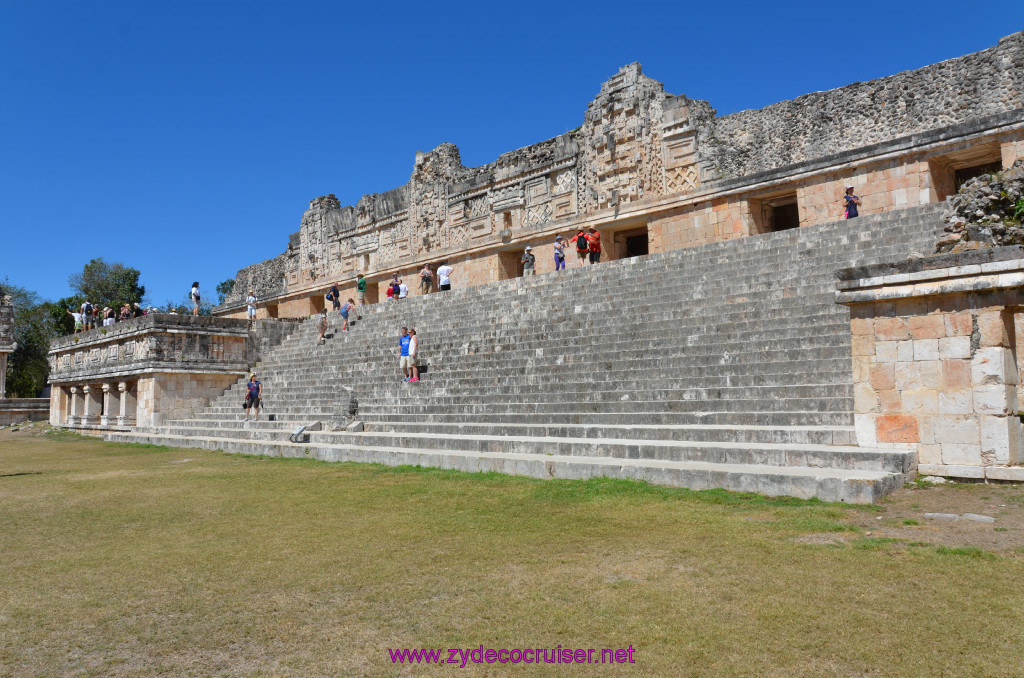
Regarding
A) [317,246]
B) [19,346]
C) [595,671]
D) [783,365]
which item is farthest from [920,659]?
[19,346]

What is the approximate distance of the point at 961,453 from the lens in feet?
18.3

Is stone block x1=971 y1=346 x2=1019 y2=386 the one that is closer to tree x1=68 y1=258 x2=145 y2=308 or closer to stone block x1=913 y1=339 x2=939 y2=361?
stone block x1=913 y1=339 x2=939 y2=361

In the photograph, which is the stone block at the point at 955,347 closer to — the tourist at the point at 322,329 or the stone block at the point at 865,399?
the stone block at the point at 865,399

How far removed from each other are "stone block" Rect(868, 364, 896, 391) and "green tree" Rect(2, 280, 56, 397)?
41849mm

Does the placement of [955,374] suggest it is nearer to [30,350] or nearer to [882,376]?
[882,376]

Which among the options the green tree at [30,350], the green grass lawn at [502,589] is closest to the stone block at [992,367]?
the green grass lawn at [502,589]

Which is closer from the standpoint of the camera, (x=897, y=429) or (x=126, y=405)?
(x=897, y=429)

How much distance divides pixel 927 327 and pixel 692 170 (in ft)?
38.2

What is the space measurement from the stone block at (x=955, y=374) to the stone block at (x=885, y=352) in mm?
382

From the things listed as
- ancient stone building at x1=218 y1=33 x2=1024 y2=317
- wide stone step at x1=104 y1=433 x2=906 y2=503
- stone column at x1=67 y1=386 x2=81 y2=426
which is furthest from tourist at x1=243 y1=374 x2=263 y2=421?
stone column at x1=67 y1=386 x2=81 y2=426

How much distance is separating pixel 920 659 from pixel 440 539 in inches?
109

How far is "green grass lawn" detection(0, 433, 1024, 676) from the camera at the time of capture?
262 centimetres

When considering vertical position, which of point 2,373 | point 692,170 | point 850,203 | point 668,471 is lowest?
point 668,471

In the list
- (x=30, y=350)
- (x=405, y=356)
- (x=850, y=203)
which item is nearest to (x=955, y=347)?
(x=850, y=203)
